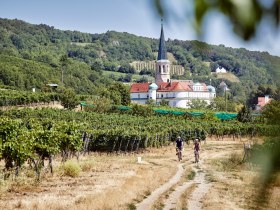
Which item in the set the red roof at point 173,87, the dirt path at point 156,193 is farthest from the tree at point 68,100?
the dirt path at point 156,193

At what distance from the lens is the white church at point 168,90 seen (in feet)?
419

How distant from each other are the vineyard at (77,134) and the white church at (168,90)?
215ft

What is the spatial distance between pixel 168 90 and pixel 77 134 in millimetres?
100544

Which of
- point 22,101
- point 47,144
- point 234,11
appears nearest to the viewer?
point 234,11

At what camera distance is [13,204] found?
15.9 metres

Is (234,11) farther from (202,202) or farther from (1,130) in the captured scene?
(1,130)

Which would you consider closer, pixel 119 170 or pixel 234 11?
pixel 234 11

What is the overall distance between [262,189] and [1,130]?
23.8 meters

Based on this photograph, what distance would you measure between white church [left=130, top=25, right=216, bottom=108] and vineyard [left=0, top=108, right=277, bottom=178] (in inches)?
2576

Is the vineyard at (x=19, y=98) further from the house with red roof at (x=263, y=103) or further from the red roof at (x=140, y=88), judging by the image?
the house with red roof at (x=263, y=103)

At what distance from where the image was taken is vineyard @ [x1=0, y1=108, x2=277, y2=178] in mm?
22812

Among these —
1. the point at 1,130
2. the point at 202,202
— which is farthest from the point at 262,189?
the point at 1,130

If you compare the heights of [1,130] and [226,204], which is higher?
[1,130]

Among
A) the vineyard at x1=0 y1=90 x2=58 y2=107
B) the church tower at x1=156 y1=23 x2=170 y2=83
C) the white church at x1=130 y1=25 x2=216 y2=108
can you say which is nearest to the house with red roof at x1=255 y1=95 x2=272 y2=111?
the vineyard at x1=0 y1=90 x2=58 y2=107
